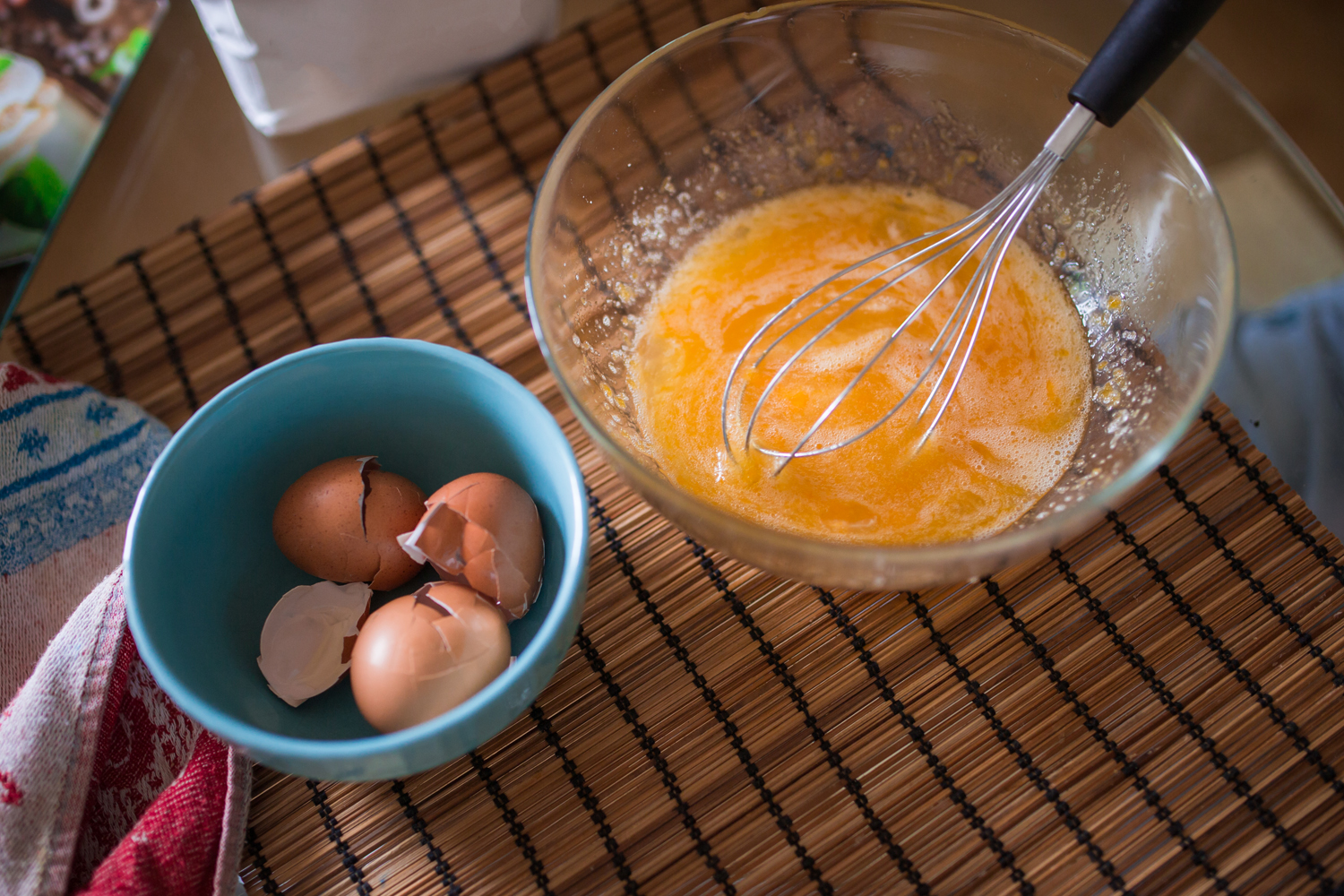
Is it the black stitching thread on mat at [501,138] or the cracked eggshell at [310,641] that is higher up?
the black stitching thread on mat at [501,138]

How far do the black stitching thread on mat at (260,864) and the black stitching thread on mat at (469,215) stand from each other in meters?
0.40

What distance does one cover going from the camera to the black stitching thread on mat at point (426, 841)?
0.57 m

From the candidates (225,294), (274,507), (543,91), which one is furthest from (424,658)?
(543,91)

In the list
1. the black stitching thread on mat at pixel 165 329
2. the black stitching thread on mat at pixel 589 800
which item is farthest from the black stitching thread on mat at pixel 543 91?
the black stitching thread on mat at pixel 589 800

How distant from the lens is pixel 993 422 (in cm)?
65

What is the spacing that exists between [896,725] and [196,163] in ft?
2.60

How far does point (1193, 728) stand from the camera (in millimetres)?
587

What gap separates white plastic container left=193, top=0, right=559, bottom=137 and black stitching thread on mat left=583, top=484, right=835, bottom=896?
1.31ft

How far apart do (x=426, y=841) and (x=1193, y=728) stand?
476 millimetres

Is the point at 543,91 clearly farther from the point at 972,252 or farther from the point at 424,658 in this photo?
the point at 424,658

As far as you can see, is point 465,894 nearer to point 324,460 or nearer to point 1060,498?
point 324,460

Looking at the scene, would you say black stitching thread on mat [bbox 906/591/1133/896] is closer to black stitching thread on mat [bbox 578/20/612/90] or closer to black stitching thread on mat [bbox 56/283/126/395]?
black stitching thread on mat [bbox 578/20/612/90]

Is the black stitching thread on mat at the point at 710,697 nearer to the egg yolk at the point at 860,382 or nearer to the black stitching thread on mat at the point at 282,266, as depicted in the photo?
the egg yolk at the point at 860,382

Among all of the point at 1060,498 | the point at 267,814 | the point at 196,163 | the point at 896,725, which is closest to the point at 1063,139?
the point at 1060,498
